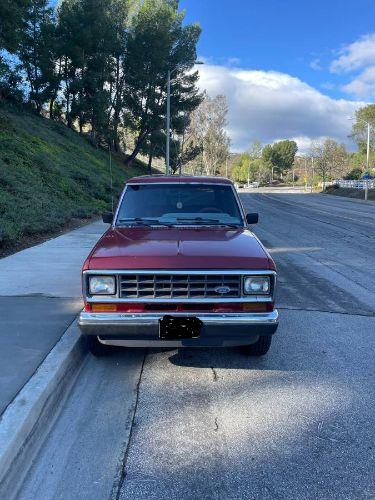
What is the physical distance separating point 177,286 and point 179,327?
340 millimetres

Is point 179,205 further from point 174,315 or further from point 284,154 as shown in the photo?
point 284,154

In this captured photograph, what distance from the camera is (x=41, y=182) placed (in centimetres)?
1653

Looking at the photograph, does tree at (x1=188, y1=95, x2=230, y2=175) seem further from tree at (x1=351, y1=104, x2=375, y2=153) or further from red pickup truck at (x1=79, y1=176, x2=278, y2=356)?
red pickup truck at (x1=79, y1=176, x2=278, y2=356)

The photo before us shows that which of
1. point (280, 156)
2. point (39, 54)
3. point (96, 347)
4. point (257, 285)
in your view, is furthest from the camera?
point (280, 156)

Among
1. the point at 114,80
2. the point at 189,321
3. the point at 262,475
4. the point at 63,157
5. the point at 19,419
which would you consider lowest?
the point at 262,475

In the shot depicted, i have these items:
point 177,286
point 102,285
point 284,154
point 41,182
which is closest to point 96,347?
point 102,285

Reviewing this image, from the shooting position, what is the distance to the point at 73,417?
3525 millimetres

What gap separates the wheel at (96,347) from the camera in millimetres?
4326

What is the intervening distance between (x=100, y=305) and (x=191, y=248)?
0.93 metres

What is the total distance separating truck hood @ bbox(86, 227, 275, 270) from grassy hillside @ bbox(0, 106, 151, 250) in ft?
19.3

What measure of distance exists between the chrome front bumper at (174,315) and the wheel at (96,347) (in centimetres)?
33

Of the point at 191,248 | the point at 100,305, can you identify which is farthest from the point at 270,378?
the point at 100,305

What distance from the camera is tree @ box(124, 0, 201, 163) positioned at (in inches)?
1400

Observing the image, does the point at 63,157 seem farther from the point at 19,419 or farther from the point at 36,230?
the point at 19,419
